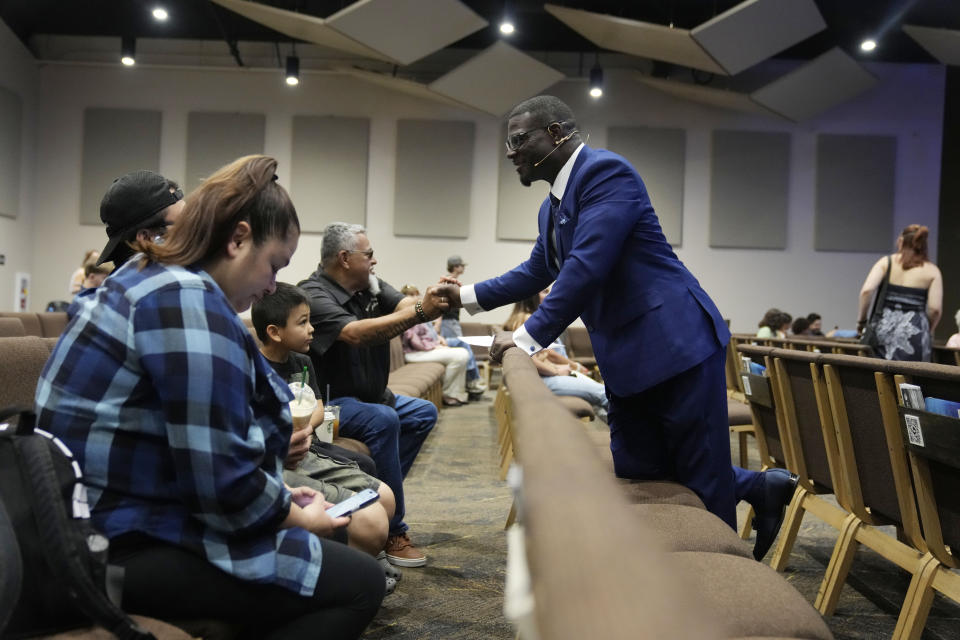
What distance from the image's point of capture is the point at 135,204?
1.85 metres

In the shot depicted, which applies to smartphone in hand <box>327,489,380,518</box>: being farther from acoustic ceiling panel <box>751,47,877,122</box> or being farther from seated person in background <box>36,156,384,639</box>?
acoustic ceiling panel <box>751,47,877,122</box>

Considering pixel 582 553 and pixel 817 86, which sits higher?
pixel 817 86

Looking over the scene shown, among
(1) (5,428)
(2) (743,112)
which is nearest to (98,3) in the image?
(2) (743,112)

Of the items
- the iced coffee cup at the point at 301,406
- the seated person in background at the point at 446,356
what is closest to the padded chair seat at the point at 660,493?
the iced coffee cup at the point at 301,406

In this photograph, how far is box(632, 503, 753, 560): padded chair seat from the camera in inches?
63.7

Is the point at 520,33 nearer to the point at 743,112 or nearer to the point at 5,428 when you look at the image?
the point at 743,112

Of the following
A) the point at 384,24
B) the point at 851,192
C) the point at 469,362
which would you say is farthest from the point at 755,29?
the point at 469,362

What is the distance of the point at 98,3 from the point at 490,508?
34.6 feet

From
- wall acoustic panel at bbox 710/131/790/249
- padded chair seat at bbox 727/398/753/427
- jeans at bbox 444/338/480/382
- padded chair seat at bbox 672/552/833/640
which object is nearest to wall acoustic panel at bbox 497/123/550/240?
wall acoustic panel at bbox 710/131/790/249

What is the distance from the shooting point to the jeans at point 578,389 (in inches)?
196

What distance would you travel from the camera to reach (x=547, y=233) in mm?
2574

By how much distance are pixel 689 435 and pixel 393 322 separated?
119 centimetres

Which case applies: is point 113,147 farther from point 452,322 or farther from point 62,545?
point 62,545

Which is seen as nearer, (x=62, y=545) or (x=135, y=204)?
(x=62, y=545)
